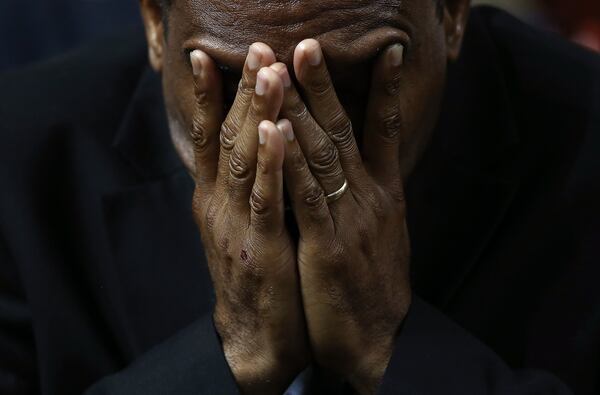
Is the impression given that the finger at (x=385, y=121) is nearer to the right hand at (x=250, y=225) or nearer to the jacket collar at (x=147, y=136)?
the right hand at (x=250, y=225)

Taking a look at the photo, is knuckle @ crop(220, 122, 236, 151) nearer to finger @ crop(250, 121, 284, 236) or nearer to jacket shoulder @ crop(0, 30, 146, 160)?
finger @ crop(250, 121, 284, 236)

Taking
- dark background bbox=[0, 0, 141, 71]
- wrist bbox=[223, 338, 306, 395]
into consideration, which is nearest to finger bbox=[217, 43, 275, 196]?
wrist bbox=[223, 338, 306, 395]

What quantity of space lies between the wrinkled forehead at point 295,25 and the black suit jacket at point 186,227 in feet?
1.36

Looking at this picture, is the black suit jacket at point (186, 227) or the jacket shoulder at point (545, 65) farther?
the jacket shoulder at point (545, 65)

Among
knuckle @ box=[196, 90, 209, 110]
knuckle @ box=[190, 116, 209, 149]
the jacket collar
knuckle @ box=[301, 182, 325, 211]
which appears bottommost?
the jacket collar

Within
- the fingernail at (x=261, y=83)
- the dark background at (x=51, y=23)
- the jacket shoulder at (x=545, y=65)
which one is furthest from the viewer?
the dark background at (x=51, y=23)

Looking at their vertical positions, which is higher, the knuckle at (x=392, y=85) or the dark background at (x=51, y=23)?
the knuckle at (x=392, y=85)

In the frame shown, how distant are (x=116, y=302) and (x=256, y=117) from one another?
0.57 metres

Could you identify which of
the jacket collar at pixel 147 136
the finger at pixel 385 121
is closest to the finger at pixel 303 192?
the finger at pixel 385 121

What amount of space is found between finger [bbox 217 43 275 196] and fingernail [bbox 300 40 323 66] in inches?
1.7

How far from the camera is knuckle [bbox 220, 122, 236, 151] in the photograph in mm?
1433

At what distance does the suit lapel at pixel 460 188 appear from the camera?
185 cm

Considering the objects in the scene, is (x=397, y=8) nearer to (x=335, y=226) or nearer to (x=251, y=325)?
(x=335, y=226)

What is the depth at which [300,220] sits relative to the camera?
4.76 ft
